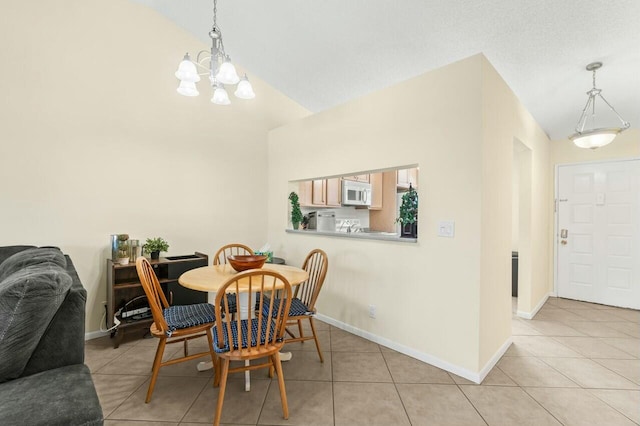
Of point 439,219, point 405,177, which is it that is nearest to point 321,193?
point 405,177

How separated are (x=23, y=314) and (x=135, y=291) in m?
2.00

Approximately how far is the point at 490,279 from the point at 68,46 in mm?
4106

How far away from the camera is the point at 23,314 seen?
1.12 metres

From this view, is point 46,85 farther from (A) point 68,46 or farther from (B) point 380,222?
(B) point 380,222

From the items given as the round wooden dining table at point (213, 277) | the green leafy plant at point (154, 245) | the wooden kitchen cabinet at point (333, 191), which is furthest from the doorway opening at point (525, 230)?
the green leafy plant at point (154, 245)

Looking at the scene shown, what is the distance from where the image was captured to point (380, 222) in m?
5.21

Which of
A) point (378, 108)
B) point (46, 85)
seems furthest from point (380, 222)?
point (46, 85)

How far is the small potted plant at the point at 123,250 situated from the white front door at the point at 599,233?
18.2 feet

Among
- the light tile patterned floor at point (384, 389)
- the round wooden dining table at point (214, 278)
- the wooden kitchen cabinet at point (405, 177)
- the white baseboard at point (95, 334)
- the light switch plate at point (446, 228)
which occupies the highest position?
the wooden kitchen cabinet at point (405, 177)

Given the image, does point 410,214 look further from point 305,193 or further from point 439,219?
point 305,193

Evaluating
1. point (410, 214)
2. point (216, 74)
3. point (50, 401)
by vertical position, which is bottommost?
point (50, 401)

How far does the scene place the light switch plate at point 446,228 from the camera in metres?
2.21

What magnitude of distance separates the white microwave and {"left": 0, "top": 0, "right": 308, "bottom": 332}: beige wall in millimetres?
1594

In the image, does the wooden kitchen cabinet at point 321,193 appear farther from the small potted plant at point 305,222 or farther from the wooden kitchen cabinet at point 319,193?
the small potted plant at point 305,222
